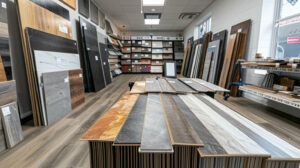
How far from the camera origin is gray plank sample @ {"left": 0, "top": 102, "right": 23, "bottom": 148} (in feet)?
4.24

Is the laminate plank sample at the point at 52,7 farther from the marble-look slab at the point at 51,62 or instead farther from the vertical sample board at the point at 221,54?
the vertical sample board at the point at 221,54

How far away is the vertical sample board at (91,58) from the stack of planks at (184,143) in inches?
125

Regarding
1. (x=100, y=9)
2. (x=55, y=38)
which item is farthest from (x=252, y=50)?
(x=100, y=9)

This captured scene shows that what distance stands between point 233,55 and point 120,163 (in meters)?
3.49

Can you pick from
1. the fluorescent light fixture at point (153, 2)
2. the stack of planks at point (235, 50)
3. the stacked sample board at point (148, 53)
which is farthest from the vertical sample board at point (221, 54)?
the stacked sample board at point (148, 53)

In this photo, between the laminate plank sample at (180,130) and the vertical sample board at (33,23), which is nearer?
the laminate plank sample at (180,130)

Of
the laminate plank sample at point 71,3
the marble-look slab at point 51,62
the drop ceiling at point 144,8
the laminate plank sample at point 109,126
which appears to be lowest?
the laminate plank sample at point 109,126

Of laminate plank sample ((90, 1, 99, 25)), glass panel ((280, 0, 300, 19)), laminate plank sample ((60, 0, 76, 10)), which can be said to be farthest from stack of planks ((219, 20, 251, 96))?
laminate plank sample ((90, 1, 99, 25))

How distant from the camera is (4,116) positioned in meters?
1.29

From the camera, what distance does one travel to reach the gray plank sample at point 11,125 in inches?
50.8

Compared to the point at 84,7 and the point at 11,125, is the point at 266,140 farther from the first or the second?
the point at 84,7

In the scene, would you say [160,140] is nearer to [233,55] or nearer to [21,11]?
[21,11]

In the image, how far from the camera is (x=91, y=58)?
3580 mm

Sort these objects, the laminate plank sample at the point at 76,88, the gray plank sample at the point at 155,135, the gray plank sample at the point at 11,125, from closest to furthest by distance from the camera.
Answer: the gray plank sample at the point at 155,135 < the gray plank sample at the point at 11,125 < the laminate plank sample at the point at 76,88
